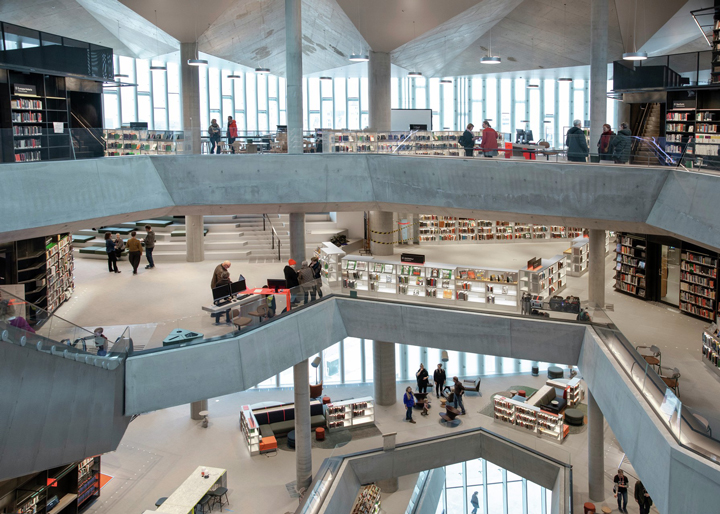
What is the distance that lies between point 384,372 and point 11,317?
11.7m

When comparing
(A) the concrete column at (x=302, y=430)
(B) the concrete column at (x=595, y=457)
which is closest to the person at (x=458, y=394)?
(B) the concrete column at (x=595, y=457)

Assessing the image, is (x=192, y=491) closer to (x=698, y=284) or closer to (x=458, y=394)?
(x=458, y=394)

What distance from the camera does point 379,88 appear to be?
23.1 m

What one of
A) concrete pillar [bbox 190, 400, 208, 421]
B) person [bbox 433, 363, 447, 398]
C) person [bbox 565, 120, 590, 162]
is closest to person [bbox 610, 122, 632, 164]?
person [bbox 565, 120, 590, 162]

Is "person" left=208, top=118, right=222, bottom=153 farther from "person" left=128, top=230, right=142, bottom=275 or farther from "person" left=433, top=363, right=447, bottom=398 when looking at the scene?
"person" left=433, top=363, right=447, bottom=398

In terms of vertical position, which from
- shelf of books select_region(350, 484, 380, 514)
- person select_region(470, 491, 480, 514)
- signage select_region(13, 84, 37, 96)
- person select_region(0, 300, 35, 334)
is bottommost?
person select_region(470, 491, 480, 514)

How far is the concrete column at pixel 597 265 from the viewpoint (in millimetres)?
16013

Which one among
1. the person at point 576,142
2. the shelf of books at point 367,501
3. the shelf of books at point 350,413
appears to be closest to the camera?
the person at point 576,142

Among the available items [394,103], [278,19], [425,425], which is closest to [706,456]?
[425,425]

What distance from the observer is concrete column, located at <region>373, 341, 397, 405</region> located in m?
18.6

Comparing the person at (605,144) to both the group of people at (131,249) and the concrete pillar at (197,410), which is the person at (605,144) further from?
the group of people at (131,249)

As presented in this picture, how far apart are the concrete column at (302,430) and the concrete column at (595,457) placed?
259 inches

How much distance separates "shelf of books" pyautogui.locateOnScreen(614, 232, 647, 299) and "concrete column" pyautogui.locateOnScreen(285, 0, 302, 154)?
407 inches

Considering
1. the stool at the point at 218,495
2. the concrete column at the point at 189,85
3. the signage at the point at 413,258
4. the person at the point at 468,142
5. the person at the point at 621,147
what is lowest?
the stool at the point at 218,495
